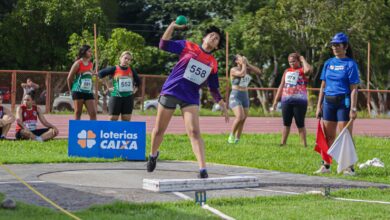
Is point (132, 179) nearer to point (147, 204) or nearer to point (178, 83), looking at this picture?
point (178, 83)

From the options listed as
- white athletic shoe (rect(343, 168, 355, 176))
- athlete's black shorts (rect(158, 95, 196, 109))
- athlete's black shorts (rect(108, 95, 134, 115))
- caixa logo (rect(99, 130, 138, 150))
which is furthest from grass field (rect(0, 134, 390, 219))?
athlete's black shorts (rect(158, 95, 196, 109))

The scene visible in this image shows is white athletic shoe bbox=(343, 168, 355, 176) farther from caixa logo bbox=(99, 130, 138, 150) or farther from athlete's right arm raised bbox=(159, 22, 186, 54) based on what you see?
caixa logo bbox=(99, 130, 138, 150)

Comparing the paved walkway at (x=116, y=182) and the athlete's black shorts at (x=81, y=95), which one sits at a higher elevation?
the athlete's black shorts at (x=81, y=95)

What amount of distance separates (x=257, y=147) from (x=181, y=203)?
7818mm

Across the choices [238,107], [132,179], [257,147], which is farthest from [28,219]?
[238,107]

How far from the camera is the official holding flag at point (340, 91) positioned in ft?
38.6

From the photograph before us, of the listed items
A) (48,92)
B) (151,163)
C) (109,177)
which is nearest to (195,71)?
(151,163)

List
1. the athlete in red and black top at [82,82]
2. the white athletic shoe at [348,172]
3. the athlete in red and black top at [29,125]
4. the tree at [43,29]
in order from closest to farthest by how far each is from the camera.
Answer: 1. the white athletic shoe at [348,172]
2. the athlete in red and black top at [82,82]
3. the athlete in red and black top at [29,125]
4. the tree at [43,29]

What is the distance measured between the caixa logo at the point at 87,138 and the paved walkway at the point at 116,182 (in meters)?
0.95

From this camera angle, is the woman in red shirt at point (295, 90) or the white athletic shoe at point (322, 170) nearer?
the white athletic shoe at point (322, 170)

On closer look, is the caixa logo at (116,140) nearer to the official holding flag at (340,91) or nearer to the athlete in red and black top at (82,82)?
the athlete in red and black top at (82,82)

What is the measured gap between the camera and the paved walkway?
28.5 ft

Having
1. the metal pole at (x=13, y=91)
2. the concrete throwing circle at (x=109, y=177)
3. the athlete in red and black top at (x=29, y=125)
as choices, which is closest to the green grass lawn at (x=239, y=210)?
the concrete throwing circle at (x=109, y=177)

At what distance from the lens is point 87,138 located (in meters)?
13.6
